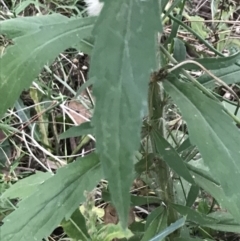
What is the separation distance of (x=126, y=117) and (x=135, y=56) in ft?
0.18

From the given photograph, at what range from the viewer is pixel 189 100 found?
673mm

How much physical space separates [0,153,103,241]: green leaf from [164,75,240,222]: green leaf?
6.1 inches

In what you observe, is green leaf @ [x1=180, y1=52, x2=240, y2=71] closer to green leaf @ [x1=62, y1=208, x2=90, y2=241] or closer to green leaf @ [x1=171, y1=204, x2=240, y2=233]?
green leaf @ [x1=171, y1=204, x2=240, y2=233]

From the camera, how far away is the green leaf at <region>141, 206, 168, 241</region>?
0.79m

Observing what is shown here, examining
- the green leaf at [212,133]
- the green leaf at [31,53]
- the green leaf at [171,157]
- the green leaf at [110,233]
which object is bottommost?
the green leaf at [110,233]

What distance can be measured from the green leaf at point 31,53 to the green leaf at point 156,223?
311mm

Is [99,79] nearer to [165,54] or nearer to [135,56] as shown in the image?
[135,56]

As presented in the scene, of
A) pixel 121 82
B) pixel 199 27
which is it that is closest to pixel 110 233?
pixel 121 82

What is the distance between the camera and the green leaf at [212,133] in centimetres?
63

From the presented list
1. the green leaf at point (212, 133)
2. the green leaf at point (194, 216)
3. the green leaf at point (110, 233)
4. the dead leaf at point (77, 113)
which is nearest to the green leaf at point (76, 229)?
the green leaf at point (110, 233)

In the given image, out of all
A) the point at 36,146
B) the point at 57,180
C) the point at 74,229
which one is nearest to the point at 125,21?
the point at 57,180

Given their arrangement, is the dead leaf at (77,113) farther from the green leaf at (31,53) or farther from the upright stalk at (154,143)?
the green leaf at (31,53)

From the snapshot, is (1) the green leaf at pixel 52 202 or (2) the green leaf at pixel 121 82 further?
(1) the green leaf at pixel 52 202

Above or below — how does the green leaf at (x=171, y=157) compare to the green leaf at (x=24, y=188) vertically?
above
